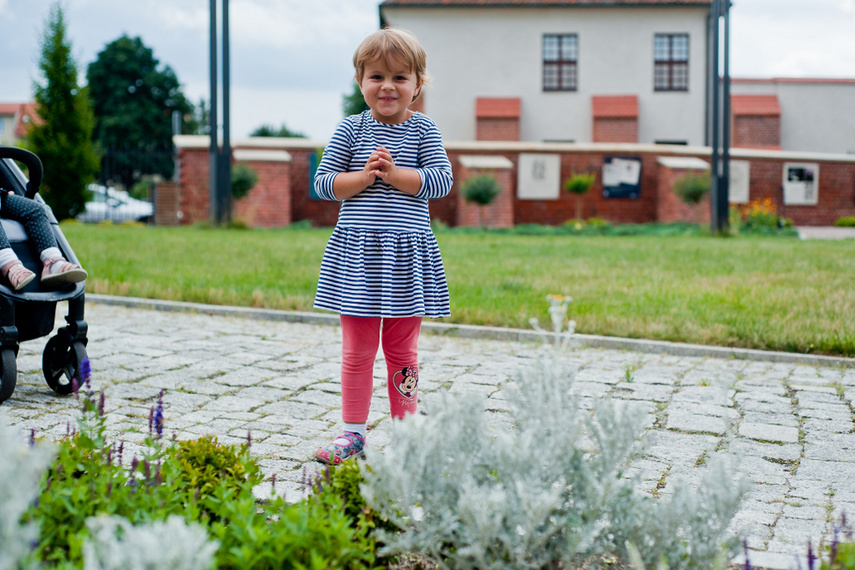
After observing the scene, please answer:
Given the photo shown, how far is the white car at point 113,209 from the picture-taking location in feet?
88.4

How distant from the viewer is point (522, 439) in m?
1.83

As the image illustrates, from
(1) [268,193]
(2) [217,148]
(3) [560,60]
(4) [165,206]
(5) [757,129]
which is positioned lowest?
(4) [165,206]

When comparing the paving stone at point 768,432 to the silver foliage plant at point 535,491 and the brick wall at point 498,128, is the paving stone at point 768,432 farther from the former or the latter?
the brick wall at point 498,128

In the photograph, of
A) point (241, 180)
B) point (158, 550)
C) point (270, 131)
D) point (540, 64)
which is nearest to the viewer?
point (158, 550)

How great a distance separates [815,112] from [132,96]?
38440 mm

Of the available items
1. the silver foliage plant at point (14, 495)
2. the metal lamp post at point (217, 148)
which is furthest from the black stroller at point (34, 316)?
the metal lamp post at point (217, 148)

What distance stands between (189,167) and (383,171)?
74.3ft

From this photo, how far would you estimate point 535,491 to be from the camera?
5.86 ft

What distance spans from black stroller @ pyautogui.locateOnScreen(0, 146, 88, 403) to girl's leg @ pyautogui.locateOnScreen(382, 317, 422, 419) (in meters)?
1.85

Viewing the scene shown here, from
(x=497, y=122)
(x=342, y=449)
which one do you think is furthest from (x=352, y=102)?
(x=342, y=449)

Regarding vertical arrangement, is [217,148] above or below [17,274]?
above

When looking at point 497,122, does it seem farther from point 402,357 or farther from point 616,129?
point 402,357

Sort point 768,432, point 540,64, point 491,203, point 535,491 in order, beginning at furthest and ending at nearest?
point 540,64 → point 491,203 → point 768,432 → point 535,491

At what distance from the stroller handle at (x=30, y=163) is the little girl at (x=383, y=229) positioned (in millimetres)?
2107
